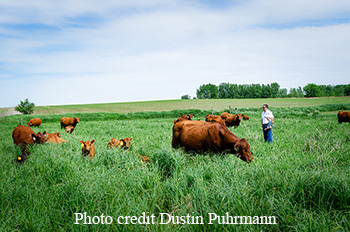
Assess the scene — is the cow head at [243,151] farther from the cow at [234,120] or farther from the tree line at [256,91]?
the tree line at [256,91]

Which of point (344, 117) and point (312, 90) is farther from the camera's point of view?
point (312, 90)

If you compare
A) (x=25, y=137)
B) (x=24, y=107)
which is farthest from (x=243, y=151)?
(x=24, y=107)

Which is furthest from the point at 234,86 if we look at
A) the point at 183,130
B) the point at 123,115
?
the point at 183,130

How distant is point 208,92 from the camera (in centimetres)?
11406

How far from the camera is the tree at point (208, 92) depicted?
113188 mm

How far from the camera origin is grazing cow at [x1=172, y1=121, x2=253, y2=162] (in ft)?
18.8

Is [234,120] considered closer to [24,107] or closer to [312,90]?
[24,107]

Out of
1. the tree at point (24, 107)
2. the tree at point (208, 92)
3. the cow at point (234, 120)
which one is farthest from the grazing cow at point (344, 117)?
the tree at point (208, 92)

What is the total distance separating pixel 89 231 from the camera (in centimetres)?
310

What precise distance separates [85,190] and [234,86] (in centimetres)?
11629

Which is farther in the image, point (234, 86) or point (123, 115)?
point (234, 86)

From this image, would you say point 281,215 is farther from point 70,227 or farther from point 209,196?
point 70,227

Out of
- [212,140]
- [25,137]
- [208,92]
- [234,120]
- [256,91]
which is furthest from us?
[208,92]

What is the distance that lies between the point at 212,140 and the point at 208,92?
109555mm
